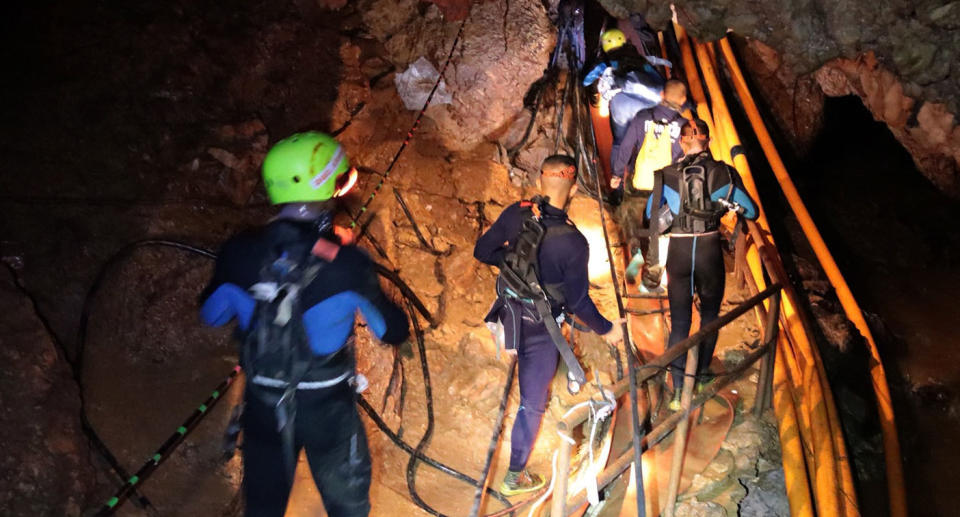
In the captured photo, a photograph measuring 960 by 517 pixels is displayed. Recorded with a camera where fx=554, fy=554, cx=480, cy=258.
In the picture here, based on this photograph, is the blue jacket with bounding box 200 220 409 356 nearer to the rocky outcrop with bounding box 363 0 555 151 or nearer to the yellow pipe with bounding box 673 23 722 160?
the rocky outcrop with bounding box 363 0 555 151

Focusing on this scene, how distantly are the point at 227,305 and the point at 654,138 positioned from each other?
14.1 feet

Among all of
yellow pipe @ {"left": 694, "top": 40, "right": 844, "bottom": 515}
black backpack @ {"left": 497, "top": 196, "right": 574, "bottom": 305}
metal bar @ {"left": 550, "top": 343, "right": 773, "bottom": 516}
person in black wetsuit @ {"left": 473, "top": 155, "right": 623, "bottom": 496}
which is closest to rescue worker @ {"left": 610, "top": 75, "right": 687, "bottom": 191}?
yellow pipe @ {"left": 694, "top": 40, "right": 844, "bottom": 515}

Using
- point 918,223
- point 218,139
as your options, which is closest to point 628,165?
point 218,139

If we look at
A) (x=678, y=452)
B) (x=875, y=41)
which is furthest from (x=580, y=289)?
(x=875, y=41)

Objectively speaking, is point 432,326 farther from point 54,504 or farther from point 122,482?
point 54,504

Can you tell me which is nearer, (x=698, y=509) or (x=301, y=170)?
(x=301, y=170)

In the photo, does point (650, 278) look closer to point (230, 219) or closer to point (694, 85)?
point (694, 85)

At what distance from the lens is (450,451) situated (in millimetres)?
4574

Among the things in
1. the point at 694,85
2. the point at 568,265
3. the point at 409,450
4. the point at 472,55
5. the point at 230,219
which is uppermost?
the point at 568,265

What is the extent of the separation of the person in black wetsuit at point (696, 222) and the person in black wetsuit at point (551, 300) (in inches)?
45.5

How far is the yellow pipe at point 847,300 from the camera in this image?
3967 millimetres

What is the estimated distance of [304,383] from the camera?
8.04ft

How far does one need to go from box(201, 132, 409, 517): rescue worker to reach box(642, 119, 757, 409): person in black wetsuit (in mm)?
2412

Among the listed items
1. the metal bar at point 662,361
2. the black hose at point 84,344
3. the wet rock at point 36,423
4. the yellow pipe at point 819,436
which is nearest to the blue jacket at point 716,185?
the metal bar at point 662,361
